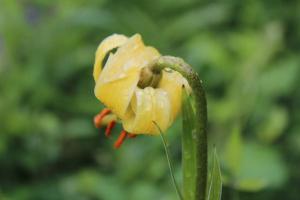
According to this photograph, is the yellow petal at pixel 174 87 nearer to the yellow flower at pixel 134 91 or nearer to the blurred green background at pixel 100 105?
the yellow flower at pixel 134 91

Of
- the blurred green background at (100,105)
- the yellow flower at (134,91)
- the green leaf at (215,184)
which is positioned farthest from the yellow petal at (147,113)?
the blurred green background at (100,105)

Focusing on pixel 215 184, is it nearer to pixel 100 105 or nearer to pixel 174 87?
pixel 174 87

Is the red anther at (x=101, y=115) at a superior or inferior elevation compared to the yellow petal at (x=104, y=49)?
inferior

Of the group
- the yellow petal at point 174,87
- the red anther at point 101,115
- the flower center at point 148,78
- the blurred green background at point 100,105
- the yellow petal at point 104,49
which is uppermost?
the yellow petal at point 104,49

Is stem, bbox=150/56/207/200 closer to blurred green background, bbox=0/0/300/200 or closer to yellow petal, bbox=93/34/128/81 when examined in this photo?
yellow petal, bbox=93/34/128/81

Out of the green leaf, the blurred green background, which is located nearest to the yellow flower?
the green leaf

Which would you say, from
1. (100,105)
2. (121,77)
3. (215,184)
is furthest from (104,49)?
(100,105)

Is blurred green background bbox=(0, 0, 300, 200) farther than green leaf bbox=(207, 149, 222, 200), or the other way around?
blurred green background bbox=(0, 0, 300, 200)
